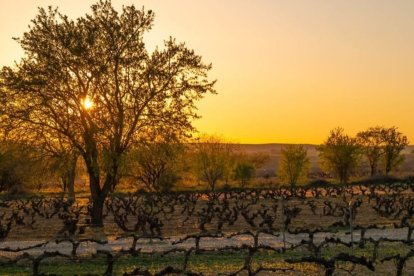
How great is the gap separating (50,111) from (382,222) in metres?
18.5

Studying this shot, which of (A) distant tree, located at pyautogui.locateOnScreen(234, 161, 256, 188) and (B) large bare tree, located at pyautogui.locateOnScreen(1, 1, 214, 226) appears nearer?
(B) large bare tree, located at pyautogui.locateOnScreen(1, 1, 214, 226)

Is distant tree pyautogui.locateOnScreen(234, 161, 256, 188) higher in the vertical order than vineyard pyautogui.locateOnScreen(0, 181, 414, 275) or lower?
higher

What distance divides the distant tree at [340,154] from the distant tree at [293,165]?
7.41 meters

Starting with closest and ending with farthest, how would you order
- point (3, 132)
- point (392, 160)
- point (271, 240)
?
point (271, 240) < point (3, 132) < point (392, 160)

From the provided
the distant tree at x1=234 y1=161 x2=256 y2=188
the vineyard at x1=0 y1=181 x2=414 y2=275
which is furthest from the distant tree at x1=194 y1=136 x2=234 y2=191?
the vineyard at x1=0 y1=181 x2=414 y2=275

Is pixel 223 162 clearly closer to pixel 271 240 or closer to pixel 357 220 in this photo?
pixel 357 220

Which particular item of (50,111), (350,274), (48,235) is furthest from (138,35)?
(350,274)

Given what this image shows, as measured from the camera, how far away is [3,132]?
1219 inches

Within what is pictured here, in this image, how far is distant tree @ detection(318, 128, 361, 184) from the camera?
306ft

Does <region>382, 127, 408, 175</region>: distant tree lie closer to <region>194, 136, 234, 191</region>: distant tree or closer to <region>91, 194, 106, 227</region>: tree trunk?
<region>194, 136, 234, 191</region>: distant tree

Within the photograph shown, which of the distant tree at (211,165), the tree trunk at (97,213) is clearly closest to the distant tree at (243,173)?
the distant tree at (211,165)

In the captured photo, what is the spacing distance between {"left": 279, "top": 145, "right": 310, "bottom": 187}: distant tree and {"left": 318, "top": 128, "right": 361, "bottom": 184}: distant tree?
24.3 feet

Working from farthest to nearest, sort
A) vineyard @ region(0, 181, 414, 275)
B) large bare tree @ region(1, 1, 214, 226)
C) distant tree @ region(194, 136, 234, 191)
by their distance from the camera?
distant tree @ region(194, 136, 234, 191) → large bare tree @ region(1, 1, 214, 226) → vineyard @ region(0, 181, 414, 275)

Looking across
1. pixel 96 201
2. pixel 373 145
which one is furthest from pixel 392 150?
pixel 96 201
